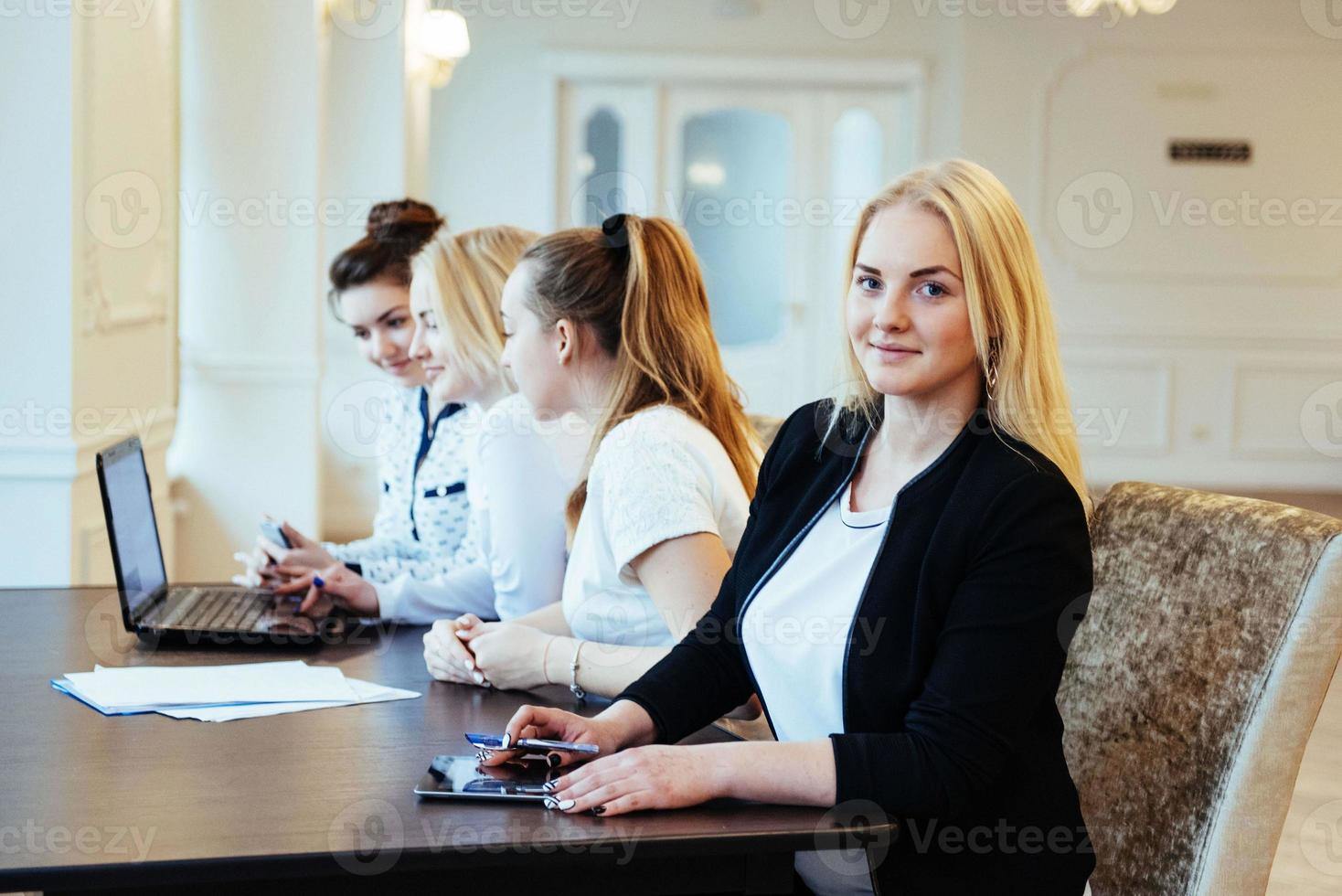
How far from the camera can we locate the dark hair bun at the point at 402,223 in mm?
2814

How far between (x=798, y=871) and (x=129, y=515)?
1079mm

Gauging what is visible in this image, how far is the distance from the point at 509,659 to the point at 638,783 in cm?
45

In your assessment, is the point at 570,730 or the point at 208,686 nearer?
the point at 570,730

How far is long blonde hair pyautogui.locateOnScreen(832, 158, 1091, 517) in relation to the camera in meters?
1.35

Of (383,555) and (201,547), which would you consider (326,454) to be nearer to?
(201,547)

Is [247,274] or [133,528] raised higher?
[247,274]

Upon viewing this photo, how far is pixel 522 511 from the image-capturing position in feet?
6.73

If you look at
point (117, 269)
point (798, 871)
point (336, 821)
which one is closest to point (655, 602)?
point (798, 871)

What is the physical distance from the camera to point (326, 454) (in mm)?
7000

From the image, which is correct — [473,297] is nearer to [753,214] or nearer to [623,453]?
[623,453]

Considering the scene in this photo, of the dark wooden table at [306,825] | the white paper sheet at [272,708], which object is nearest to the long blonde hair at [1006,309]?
the dark wooden table at [306,825]

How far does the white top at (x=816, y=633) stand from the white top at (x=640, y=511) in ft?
0.76

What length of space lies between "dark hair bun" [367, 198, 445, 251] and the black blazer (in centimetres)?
169

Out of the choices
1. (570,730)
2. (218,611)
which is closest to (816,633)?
(570,730)
